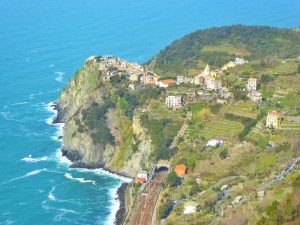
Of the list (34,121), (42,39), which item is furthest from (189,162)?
(42,39)

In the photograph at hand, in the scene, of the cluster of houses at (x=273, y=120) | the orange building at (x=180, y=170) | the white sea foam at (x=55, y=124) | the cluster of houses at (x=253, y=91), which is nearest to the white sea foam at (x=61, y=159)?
the white sea foam at (x=55, y=124)

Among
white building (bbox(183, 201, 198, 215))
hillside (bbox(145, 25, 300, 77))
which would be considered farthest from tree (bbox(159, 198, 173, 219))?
hillside (bbox(145, 25, 300, 77))

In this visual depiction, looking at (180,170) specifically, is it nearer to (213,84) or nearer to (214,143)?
(214,143)

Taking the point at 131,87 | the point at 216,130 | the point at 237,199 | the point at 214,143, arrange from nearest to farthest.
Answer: the point at 237,199
the point at 214,143
the point at 216,130
the point at 131,87

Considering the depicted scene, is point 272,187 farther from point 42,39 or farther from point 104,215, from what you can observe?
point 42,39

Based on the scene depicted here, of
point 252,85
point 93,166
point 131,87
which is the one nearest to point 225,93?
point 252,85

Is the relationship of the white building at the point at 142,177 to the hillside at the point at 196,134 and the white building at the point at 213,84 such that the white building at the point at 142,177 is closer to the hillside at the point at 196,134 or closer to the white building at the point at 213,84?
the hillside at the point at 196,134

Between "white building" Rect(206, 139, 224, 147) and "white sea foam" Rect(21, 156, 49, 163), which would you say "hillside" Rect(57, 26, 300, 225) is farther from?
"white sea foam" Rect(21, 156, 49, 163)
